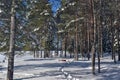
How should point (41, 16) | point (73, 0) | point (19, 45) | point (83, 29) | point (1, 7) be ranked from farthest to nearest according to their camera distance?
point (41, 16) → point (83, 29) → point (73, 0) → point (19, 45) → point (1, 7)

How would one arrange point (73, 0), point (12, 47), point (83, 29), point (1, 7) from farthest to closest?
point (83, 29) < point (73, 0) < point (1, 7) < point (12, 47)

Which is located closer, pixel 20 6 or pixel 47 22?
pixel 20 6

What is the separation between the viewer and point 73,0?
144ft

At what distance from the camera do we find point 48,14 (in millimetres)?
56781

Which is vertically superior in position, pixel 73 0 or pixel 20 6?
pixel 73 0

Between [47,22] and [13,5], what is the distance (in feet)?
120

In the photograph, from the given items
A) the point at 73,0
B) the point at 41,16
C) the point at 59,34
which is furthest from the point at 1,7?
the point at 59,34

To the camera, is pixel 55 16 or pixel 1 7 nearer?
pixel 1 7

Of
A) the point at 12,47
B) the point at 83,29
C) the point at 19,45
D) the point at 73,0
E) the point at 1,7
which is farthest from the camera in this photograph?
the point at 83,29

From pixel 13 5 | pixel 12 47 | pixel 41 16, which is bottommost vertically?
pixel 12 47

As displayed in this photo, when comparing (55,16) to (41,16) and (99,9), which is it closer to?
(41,16)

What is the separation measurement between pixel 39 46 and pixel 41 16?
24.4ft

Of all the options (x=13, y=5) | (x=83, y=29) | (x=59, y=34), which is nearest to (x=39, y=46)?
(x=59, y=34)

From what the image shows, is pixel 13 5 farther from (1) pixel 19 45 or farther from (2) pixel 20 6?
(1) pixel 19 45
